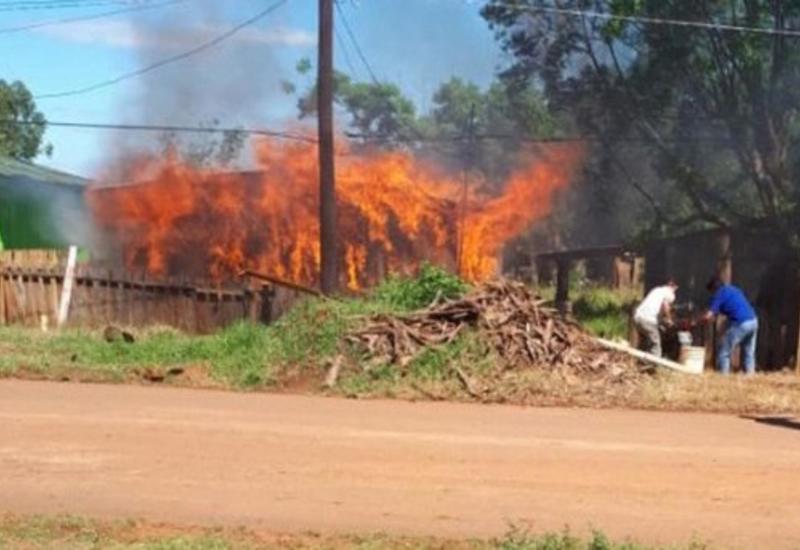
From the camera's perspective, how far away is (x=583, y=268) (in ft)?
145

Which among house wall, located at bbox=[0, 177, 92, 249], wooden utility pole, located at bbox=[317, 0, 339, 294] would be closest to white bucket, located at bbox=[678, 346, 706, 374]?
wooden utility pole, located at bbox=[317, 0, 339, 294]

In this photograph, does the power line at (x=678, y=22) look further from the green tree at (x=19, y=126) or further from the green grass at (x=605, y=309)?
the green tree at (x=19, y=126)

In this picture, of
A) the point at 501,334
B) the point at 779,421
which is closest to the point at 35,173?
the point at 501,334

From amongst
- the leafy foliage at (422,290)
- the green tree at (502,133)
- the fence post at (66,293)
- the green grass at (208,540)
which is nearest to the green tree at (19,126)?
the green tree at (502,133)

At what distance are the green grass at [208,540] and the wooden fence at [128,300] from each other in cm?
1525

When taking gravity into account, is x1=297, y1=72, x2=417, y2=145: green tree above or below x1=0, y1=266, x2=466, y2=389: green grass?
above

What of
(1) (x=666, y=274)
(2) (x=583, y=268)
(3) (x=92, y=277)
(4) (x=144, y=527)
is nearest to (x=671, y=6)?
(1) (x=666, y=274)

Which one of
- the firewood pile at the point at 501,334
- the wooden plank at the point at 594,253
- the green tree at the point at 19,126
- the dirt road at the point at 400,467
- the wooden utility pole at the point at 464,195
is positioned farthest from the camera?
the green tree at the point at 19,126

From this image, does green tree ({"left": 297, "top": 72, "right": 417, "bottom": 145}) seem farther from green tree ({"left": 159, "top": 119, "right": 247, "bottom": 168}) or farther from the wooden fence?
the wooden fence

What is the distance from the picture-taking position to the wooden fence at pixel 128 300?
74.9 feet

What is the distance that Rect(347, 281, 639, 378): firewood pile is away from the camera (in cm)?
1602

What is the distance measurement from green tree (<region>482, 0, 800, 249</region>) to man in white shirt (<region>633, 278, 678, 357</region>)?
4.85 m

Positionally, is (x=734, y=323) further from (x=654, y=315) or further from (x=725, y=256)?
(x=725, y=256)

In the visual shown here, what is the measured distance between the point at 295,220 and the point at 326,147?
6627 mm
